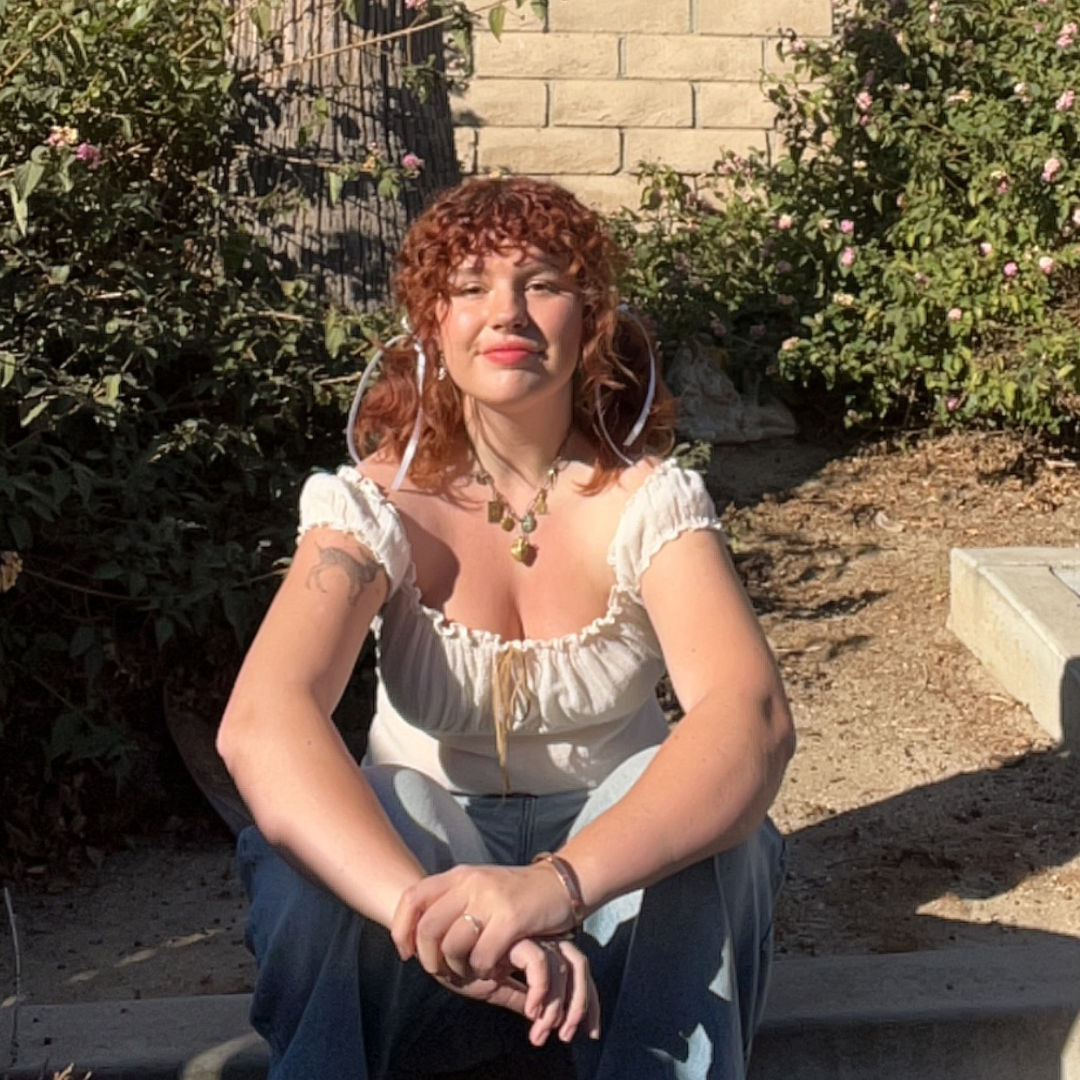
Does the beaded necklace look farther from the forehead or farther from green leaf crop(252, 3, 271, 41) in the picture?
green leaf crop(252, 3, 271, 41)

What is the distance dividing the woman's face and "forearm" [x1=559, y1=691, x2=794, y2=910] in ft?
1.70

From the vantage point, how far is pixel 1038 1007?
2785 millimetres

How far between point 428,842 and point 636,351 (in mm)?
806

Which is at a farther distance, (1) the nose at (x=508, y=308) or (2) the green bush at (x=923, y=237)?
(2) the green bush at (x=923, y=237)

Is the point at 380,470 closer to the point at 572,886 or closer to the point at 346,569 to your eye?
the point at 346,569

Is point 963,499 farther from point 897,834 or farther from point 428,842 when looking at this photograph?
point 428,842

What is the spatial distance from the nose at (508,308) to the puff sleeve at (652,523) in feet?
0.98

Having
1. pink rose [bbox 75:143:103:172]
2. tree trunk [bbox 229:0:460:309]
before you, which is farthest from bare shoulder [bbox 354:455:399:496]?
tree trunk [bbox 229:0:460:309]

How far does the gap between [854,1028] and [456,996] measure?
0.72m

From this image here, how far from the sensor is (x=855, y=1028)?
2.75 metres

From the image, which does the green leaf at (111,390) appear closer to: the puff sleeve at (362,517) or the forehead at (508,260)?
the puff sleeve at (362,517)

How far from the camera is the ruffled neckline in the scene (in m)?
2.52

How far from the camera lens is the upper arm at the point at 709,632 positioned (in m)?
2.35

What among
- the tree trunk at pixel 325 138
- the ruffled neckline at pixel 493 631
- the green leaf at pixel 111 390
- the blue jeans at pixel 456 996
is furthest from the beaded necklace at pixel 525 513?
the tree trunk at pixel 325 138
